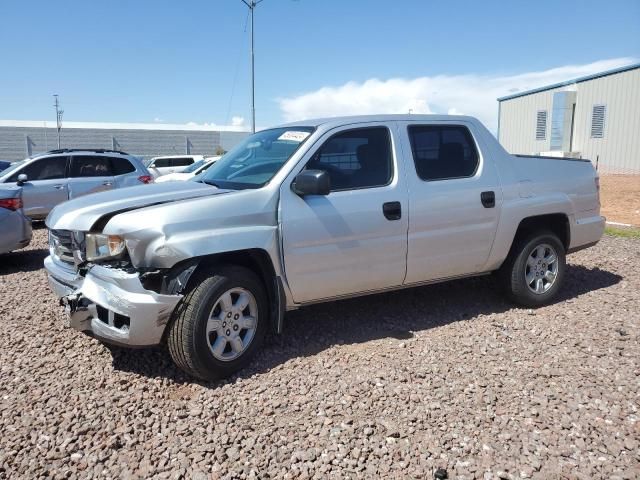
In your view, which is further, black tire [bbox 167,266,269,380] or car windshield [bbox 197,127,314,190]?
car windshield [bbox 197,127,314,190]

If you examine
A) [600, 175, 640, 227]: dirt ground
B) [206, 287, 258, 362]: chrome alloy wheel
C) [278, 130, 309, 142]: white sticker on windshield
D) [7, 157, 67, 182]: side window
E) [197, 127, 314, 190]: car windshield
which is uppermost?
[278, 130, 309, 142]: white sticker on windshield

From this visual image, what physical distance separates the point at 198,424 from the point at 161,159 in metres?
24.3

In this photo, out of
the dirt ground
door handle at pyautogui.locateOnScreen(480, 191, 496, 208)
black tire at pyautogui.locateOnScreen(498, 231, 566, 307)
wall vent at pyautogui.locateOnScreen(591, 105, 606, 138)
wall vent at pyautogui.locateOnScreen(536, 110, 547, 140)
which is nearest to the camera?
door handle at pyautogui.locateOnScreen(480, 191, 496, 208)

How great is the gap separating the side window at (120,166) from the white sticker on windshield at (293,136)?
7.88 meters

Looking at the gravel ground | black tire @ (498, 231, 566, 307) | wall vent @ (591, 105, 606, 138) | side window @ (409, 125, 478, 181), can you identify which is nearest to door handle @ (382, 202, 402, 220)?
side window @ (409, 125, 478, 181)

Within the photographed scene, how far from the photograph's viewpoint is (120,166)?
11445 mm

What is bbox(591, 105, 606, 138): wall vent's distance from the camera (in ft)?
101

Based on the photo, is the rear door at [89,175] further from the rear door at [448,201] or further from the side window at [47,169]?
the rear door at [448,201]

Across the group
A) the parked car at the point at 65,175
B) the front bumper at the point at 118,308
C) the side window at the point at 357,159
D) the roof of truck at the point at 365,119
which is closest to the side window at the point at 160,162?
the parked car at the point at 65,175

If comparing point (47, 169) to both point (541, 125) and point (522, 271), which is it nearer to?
point (522, 271)

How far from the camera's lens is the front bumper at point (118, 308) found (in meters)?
3.49

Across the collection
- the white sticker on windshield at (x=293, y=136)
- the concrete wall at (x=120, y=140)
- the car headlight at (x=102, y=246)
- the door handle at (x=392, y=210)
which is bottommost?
the car headlight at (x=102, y=246)

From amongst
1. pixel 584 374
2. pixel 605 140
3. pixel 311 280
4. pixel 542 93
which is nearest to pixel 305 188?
pixel 311 280

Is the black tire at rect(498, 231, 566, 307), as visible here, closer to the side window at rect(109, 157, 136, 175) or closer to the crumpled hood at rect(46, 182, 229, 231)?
the crumpled hood at rect(46, 182, 229, 231)
